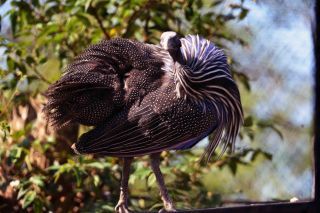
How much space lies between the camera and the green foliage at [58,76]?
3068 millimetres

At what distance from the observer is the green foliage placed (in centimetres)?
307

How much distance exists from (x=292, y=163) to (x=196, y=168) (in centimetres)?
55

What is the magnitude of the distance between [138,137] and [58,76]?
109 centimetres

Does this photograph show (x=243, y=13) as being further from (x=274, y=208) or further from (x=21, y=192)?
(x=274, y=208)

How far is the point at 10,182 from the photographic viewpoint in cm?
303

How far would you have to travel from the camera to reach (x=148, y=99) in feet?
6.62

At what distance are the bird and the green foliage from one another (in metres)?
0.87

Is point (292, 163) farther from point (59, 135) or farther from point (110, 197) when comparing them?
point (59, 135)

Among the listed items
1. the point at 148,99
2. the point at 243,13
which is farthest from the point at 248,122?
the point at 148,99

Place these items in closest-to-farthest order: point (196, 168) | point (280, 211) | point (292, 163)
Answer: point (280, 211)
point (196, 168)
point (292, 163)

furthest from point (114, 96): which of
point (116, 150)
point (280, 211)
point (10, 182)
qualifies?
point (10, 182)

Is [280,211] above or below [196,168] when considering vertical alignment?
above
